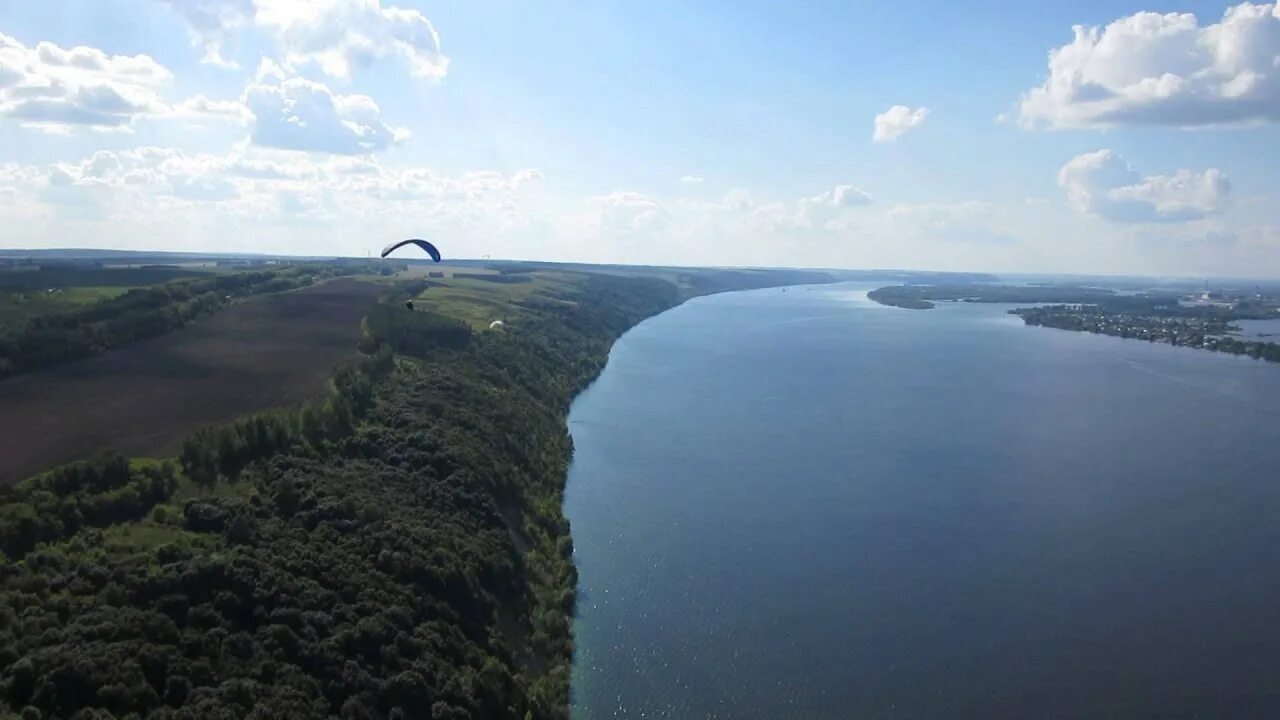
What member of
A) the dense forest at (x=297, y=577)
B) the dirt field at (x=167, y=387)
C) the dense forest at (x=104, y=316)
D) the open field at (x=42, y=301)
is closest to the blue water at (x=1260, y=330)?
the dense forest at (x=297, y=577)

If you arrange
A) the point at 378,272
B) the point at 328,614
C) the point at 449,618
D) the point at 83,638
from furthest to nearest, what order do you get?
the point at 378,272 < the point at 449,618 < the point at 328,614 < the point at 83,638

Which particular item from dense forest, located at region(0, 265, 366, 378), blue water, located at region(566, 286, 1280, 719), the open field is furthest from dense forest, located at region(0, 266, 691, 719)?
the open field

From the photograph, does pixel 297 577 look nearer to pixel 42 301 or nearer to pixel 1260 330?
pixel 42 301

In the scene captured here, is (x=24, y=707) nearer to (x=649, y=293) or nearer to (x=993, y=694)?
(x=993, y=694)

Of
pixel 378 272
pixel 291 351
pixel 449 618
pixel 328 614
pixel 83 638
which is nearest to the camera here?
pixel 83 638

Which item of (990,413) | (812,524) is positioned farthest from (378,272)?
(812,524)

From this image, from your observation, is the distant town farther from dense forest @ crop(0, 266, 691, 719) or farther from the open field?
the open field
